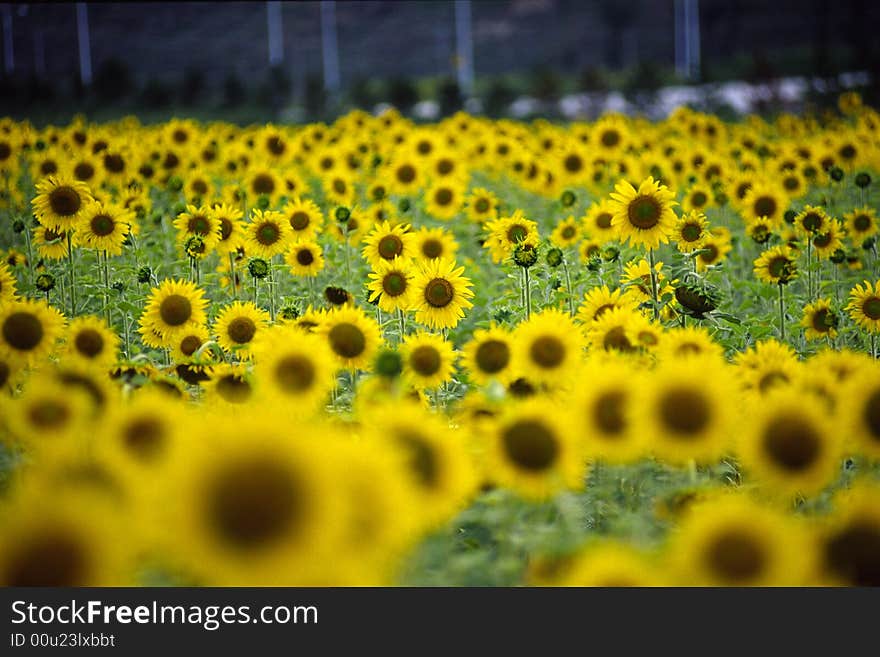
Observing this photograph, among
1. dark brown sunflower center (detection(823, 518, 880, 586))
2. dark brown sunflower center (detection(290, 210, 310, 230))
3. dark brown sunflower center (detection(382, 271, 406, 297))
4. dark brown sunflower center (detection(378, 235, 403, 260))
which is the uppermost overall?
dark brown sunflower center (detection(290, 210, 310, 230))

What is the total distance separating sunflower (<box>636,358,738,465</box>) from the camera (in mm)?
1756

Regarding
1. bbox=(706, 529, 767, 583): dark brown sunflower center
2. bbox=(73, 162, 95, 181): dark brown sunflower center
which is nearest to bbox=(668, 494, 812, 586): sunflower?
bbox=(706, 529, 767, 583): dark brown sunflower center

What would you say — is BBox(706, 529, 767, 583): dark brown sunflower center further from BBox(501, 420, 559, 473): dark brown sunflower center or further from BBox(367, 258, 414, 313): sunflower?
BBox(367, 258, 414, 313): sunflower

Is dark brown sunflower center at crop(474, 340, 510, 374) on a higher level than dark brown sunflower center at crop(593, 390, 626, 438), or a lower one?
higher

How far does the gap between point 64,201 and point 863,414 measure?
3.00 meters

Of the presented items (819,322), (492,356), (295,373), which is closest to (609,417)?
(492,356)

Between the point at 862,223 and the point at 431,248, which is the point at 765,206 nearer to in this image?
the point at 862,223

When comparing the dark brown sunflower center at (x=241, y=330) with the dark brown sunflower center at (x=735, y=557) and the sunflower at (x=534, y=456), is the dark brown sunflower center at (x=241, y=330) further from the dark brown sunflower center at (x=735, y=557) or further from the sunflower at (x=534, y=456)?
the dark brown sunflower center at (x=735, y=557)

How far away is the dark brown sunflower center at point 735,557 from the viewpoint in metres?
1.36

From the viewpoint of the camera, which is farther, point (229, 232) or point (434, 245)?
point (229, 232)

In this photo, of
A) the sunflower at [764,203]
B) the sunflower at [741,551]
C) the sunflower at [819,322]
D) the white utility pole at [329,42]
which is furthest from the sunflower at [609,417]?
the white utility pole at [329,42]

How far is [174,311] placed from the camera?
9.64 ft

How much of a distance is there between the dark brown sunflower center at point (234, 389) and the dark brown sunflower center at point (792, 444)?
1.11 meters

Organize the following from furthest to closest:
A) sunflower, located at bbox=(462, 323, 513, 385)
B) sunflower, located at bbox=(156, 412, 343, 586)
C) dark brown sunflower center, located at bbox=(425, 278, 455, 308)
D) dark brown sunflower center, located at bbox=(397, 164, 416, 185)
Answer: dark brown sunflower center, located at bbox=(397, 164, 416, 185)
dark brown sunflower center, located at bbox=(425, 278, 455, 308)
sunflower, located at bbox=(462, 323, 513, 385)
sunflower, located at bbox=(156, 412, 343, 586)
